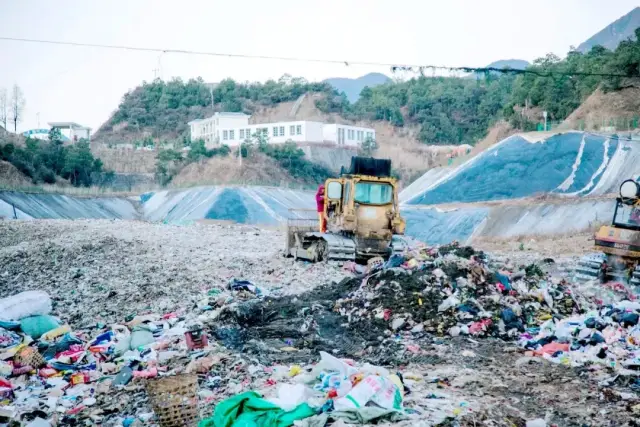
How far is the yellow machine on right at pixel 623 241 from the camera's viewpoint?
12.3 metres

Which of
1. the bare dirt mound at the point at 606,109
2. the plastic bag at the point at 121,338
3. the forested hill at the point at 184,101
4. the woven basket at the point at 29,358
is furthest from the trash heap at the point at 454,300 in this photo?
the forested hill at the point at 184,101

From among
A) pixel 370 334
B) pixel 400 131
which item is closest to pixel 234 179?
pixel 400 131

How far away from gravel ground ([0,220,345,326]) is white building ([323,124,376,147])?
34.0m

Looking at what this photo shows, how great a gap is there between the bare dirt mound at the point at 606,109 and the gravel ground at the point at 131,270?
67.3 feet

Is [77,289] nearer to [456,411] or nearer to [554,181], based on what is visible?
[456,411]

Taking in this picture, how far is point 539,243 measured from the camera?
888 inches

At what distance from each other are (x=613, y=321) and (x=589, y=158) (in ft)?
72.4

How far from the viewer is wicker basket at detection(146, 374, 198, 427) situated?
4969mm

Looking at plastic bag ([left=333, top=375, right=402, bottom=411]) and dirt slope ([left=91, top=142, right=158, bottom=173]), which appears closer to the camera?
plastic bag ([left=333, top=375, right=402, bottom=411])

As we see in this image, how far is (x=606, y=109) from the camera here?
34.6 meters

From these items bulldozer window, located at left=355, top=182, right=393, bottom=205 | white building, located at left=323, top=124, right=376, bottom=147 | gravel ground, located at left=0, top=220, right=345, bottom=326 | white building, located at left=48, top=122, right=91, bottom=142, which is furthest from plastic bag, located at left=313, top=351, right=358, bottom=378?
white building, located at left=48, top=122, right=91, bottom=142

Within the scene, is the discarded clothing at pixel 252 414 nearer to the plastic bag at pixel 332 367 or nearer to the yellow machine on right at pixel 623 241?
the plastic bag at pixel 332 367

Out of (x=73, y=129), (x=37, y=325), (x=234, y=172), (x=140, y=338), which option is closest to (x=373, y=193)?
(x=140, y=338)

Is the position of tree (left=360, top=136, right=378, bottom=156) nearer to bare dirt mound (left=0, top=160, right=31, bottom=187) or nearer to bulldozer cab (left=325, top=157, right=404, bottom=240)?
bare dirt mound (left=0, top=160, right=31, bottom=187)
